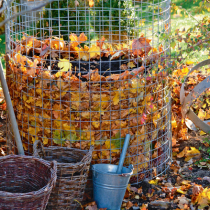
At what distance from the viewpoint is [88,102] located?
2572mm

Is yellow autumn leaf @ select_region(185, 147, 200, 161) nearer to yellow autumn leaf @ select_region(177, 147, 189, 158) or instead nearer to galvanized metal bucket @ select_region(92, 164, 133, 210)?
yellow autumn leaf @ select_region(177, 147, 189, 158)

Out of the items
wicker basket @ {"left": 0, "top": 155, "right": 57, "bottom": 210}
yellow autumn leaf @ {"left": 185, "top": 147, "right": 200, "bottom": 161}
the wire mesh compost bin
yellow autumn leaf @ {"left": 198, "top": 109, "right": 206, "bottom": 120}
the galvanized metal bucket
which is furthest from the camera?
yellow autumn leaf @ {"left": 198, "top": 109, "right": 206, "bottom": 120}

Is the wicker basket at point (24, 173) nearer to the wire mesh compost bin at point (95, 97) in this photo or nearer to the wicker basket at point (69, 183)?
the wicker basket at point (69, 183)

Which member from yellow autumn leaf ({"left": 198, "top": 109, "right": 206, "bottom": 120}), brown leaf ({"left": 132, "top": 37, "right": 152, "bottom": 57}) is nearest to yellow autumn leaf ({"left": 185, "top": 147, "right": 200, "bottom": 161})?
yellow autumn leaf ({"left": 198, "top": 109, "right": 206, "bottom": 120})

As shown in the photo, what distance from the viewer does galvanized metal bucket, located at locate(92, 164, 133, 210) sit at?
7.87 feet

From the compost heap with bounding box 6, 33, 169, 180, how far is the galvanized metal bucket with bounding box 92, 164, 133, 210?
9.9 inches

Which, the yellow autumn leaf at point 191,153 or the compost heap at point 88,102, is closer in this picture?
the compost heap at point 88,102

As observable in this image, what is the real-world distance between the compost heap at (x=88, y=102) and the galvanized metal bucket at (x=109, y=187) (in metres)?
0.25

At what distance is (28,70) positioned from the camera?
265cm

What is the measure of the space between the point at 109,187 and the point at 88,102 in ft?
2.16

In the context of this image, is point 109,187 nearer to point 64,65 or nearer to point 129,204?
point 129,204

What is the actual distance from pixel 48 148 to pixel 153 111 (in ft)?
3.10

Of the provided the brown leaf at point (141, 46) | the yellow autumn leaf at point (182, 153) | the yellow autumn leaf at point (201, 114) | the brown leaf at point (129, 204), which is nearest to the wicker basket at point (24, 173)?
the brown leaf at point (129, 204)

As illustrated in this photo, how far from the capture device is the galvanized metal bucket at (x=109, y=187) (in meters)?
2.40
